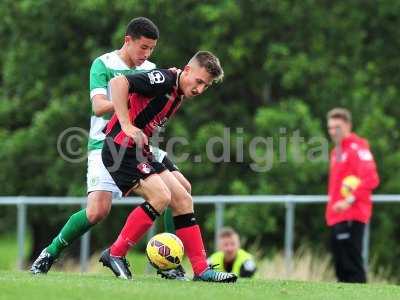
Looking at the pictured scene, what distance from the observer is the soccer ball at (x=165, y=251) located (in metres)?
9.43

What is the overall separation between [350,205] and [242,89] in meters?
7.59

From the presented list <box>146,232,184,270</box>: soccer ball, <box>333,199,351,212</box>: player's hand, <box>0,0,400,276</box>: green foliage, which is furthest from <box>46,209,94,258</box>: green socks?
<box>0,0,400,276</box>: green foliage

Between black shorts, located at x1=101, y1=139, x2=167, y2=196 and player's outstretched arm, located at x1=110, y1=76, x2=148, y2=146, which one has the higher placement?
player's outstretched arm, located at x1=110, y1=76, x2=148, y2=146

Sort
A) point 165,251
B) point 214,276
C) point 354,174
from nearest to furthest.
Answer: point 214,276
point 165,251
point 354,174

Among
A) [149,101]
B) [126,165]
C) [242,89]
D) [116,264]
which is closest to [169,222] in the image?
[116,264]

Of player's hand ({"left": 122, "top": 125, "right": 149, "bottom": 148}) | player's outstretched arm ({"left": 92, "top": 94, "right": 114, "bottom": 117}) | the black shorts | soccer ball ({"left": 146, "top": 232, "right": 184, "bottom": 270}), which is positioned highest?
player's outstretched arm ({"left": 92, "top": 94, "right": 114, "bottom": 117})

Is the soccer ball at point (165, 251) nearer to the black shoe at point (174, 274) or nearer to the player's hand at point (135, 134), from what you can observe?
the black shoe at point (174, 274)

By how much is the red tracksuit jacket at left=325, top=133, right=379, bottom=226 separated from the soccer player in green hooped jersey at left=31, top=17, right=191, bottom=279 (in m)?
3.84

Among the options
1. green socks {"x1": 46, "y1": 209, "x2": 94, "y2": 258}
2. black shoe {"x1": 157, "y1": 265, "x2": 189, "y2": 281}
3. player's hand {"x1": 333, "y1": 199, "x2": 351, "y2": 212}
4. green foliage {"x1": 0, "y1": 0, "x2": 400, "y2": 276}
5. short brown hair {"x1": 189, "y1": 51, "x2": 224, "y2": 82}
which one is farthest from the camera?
green foliage {"x1": 0, "y1": 0, "x2": 400, "y2": 276}

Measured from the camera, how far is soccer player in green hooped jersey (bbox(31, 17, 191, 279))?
9.79 meters

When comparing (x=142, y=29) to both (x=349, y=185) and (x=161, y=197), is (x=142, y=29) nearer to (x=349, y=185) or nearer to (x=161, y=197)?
(x=161, y=197)

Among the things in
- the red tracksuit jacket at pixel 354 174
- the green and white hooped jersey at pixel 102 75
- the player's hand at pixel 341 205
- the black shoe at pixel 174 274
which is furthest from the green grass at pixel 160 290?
the red tracksuit jacket at pixel 354 174

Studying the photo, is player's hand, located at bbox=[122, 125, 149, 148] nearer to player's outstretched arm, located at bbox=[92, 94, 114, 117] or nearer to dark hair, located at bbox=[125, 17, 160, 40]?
player's outstretched arm, located at bbox=[92, 94, 114, 117]

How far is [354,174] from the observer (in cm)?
1330
